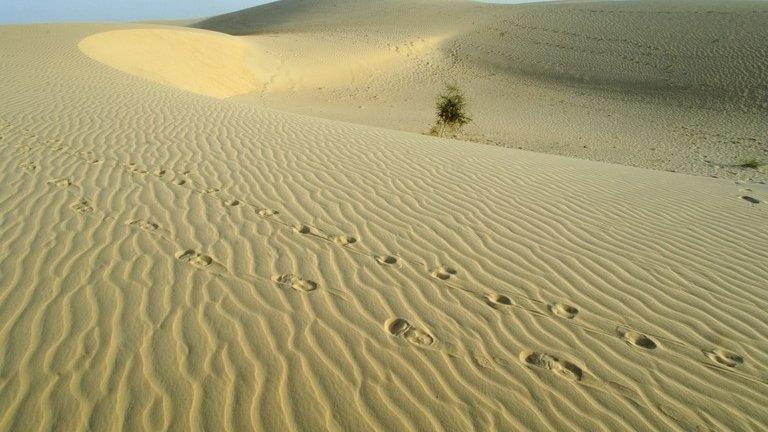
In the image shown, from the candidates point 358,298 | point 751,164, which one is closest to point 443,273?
point 358,298

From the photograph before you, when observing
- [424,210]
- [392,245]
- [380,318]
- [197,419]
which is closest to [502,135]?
[424,210]

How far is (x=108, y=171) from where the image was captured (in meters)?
5.80

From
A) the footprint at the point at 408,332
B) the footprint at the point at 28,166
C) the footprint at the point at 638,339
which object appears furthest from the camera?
the footprint at the point at 28,166

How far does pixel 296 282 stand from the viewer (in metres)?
3.72

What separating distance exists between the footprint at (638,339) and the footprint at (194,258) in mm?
3267

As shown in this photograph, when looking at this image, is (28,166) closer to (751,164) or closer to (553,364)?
(553,364)

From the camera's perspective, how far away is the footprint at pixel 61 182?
17.4ft

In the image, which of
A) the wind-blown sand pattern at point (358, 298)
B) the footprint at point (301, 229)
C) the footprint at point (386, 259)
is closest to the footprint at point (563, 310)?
the wind-blown sand pattern at point (358, 298)

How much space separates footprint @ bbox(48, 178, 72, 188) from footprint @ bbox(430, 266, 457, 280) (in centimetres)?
434

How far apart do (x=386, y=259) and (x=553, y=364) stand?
1.69 meters

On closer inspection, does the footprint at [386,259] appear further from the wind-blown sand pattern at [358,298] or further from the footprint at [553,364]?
the footprint at [553,364]

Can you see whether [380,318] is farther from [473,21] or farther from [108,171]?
[473,21]

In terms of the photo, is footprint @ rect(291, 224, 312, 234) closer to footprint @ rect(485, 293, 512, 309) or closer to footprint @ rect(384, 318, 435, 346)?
footprint @ rect(384, 318, 435, 346)

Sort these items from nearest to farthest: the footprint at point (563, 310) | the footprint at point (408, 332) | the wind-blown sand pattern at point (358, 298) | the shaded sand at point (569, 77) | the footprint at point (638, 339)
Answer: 1. the wind-blown sand pattern at point (358, 298)
2. the footprint at point (408, 332)
3. the footprint at point (638, 339)
4. the footprint at point (563, 310)
5. the shaded sand at point (569, 77)
